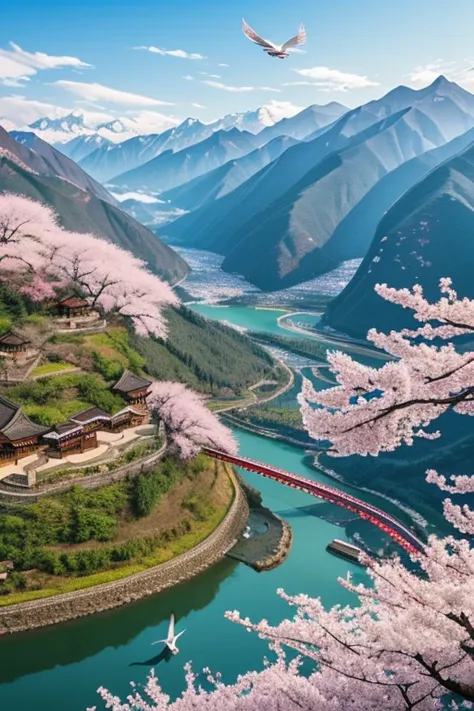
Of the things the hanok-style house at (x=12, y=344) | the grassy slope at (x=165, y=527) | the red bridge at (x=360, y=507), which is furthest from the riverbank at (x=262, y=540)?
the hanok-style house at (x=12, y=344)

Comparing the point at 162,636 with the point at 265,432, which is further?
the point at 265,432

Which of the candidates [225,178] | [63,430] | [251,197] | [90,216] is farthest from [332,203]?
[63,430]

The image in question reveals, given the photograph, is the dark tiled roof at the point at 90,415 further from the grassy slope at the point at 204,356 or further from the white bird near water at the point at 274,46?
the white bird near water at the point at 274,46

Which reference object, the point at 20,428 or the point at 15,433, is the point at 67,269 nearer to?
the point at 20,428

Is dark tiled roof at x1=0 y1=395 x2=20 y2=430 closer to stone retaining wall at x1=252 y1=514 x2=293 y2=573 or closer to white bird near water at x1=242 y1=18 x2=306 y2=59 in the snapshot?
stone retaining wall at x1=252 y1=514 x2=293 y2=573

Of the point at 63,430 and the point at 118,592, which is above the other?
the point at 63,430

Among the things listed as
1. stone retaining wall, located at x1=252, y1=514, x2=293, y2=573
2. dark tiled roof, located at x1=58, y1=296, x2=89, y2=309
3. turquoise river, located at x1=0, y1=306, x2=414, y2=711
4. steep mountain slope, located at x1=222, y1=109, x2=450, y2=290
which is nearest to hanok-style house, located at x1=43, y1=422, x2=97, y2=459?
turquoise river, located at x1=0, y1=306, x2=414, y2=711

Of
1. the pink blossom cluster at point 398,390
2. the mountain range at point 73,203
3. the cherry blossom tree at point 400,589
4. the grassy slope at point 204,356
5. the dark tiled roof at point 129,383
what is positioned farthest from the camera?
the mountain range at point 73,203
